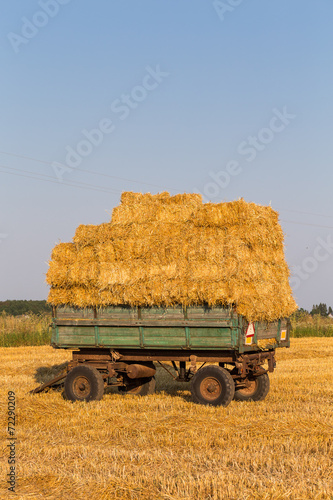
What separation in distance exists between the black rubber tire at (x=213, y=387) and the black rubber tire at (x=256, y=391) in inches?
52.6

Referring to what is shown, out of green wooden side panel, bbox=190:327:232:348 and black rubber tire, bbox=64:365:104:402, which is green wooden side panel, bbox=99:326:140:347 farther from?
green wooden side panel, bbox=190:327:232:348

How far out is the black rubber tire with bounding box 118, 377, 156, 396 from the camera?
13.1 meters

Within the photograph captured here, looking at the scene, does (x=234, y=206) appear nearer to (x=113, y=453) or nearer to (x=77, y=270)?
(x=77, y=270)

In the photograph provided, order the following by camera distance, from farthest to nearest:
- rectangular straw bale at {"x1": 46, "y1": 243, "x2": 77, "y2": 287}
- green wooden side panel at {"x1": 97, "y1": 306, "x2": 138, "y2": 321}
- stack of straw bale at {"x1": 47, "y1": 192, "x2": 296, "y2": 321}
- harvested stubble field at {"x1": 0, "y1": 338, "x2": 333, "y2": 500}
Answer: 1. rectangular straw bale at {"x1": 46, "y1": 243, "x2": 77, "y2": 287}
2. green wooden side panel at {"x1": 97, "y1": 306, "x2": 138, "y2": 321}
3. stack of straw bale at {"x1": 47, "y1": 192, "x2": 296, "y2": 321}
4. harvested stubble field at {"x1": 0, "y1": 338, "x2": 333, "y2": 500}

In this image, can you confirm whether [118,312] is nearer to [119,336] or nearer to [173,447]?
[119,336]

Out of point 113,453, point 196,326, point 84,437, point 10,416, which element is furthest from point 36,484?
point 196,326

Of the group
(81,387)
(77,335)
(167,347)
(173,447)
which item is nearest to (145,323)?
(167,347)

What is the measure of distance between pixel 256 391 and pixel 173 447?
4.73 meters

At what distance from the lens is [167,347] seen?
11719 mm

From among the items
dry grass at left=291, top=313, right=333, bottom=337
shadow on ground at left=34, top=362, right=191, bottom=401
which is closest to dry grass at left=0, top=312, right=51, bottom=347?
shadow on ground at left=34, top=362, right=191, bottom=401

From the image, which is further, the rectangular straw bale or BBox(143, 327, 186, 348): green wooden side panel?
the rectangular straw bale

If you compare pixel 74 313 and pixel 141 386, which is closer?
pixel 74 313

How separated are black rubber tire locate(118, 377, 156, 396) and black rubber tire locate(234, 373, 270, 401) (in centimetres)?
186

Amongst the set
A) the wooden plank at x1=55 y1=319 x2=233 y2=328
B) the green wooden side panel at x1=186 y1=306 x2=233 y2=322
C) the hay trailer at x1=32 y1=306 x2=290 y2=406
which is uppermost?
the green wooden side panel at x1=186 y1=306 x2=233 y2=322
